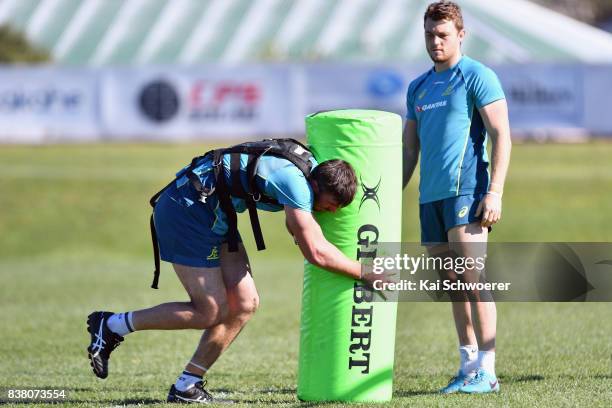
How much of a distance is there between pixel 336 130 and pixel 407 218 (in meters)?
13.9

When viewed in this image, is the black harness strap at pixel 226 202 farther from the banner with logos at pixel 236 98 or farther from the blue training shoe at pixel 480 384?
the banner with logos at pixel 236 98

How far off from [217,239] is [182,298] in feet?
22.5

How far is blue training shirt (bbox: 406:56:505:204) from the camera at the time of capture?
698 centimetres

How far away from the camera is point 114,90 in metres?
25.4

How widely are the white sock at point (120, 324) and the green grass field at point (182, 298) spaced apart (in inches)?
18.5

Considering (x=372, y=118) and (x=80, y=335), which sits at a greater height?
(x=372, y=118)

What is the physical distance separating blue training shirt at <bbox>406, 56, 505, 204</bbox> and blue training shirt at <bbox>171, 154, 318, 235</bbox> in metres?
0.88

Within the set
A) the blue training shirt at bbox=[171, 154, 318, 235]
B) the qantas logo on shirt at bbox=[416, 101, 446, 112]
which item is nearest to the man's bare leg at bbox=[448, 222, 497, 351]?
the qantas logo on shirt at bbox=[416, 101, 446, 112]

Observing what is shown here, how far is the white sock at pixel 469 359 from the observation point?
7086 millimetres

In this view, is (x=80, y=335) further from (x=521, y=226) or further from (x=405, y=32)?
(x=405, y=32)

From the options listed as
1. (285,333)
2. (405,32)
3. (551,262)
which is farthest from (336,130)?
(405,32)

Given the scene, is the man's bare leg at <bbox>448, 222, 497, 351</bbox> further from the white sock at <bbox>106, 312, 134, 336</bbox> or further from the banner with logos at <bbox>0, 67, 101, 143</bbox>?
the banner with logos at <bbox>0, 67, 101, 143</bbox>

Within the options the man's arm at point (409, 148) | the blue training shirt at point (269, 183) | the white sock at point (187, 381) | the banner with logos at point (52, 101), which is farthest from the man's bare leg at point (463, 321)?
the banner with logos at point (52, 101)

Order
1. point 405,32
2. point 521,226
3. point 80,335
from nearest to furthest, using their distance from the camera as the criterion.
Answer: point 80,335 → point 521,226 → point 405,32
